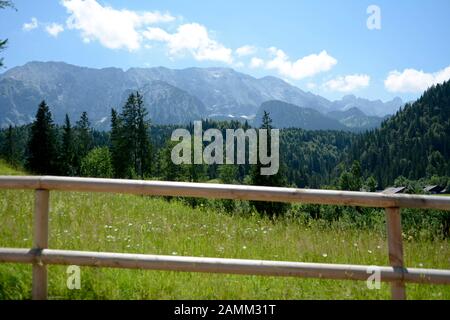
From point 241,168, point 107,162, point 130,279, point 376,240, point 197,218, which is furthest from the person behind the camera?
point 241,168

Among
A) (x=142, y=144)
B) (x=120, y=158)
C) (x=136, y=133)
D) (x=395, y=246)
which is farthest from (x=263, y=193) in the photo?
(x=136, y=133)

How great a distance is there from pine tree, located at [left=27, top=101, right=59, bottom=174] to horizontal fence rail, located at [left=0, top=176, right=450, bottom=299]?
199 feet

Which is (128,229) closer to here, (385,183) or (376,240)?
(376,240)

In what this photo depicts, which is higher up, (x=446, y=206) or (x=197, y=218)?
(x=446, y=206)

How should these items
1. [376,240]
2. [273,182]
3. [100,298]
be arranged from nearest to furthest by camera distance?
[100,298] < [376,240] < [273,182]

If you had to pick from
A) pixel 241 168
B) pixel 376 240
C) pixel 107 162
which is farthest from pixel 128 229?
pixel 241 168

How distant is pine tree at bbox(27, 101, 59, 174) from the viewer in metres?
61.4

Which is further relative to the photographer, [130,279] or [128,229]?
[128,229]

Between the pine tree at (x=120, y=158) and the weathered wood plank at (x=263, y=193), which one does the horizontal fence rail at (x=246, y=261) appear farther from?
the pine tree at (x=120, y=158)

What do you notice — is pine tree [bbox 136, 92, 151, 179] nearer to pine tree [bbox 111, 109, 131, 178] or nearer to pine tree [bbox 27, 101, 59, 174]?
pine tree [bbox 111, 109, 131, 178]

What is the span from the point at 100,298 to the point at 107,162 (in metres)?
78.7

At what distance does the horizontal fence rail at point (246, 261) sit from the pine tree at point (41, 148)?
60.7 m

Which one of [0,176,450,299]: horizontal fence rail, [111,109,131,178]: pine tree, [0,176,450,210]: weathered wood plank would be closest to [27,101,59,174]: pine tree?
[111,109,131,178]: pine tree
